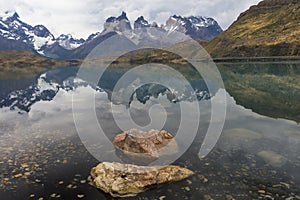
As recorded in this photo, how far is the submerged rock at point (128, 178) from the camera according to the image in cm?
1740

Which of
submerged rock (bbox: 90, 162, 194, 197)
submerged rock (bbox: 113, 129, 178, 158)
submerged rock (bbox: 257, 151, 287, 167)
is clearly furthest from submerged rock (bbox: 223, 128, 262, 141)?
submerged rock (bbox: 90, 162, 194, 197)

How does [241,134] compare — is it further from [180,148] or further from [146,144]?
[146,144]

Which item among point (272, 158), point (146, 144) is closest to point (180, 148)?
point (146, 144)

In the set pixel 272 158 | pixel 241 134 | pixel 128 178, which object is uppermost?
pixel 128 178

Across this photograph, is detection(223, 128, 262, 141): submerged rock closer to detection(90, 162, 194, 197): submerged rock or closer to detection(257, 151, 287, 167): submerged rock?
detection(257, 151, 287, 167): submerged rock

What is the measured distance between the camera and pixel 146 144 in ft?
80.1

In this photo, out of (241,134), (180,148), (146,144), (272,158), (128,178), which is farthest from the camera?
(241,134)

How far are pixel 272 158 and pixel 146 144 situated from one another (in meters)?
11.0

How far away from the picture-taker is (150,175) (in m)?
18.3

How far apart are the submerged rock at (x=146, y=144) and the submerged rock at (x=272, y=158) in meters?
7.71

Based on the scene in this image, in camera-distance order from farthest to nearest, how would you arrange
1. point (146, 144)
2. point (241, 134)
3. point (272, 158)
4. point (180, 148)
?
point (241, 134), point (180, 148), point (146, 144), point (272, 158)

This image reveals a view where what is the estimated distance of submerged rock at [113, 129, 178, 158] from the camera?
2400cm

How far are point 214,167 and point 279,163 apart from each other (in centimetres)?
540

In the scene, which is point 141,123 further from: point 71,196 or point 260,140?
point 71,196
